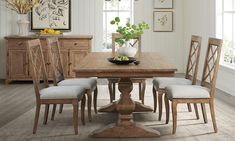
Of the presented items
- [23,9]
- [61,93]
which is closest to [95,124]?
[61,93]

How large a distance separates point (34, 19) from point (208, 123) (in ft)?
16.8

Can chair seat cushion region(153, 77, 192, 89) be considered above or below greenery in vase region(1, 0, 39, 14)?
below

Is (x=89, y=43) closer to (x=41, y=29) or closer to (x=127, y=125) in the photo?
(x=41, y=29)

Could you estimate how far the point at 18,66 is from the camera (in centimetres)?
847

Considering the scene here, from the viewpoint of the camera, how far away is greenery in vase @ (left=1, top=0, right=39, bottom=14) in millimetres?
8680

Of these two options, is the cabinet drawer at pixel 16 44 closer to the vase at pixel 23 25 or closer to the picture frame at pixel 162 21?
→ the vase at pixel 23 25

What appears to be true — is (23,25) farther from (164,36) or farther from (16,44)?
(164,36)

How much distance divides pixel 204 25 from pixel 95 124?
4.04 m

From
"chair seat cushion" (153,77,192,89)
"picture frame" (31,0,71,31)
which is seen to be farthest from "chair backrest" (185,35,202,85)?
"picture frame" (31,0,71,31)

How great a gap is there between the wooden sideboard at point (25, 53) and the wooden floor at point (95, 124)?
167cm

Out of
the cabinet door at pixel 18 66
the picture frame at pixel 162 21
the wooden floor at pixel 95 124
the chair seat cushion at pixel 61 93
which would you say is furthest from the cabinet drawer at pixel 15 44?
the chair seat cushion at pixel 61 93

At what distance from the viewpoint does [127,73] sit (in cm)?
419

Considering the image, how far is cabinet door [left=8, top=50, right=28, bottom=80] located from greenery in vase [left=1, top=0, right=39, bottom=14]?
0.82m

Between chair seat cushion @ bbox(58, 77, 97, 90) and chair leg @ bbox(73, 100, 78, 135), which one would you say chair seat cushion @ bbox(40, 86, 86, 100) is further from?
chair seat cushion @ bbox(58, 77, 97, 90)
